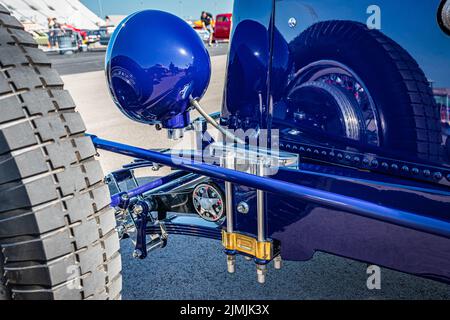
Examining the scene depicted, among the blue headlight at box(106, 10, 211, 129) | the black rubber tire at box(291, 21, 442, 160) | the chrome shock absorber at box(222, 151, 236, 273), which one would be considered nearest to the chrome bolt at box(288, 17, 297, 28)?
the black rubber tire at box(291, 21, 442, 160)

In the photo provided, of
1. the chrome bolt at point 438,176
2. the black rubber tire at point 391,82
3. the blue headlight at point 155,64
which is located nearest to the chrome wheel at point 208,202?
the blue headlight at point 155,64

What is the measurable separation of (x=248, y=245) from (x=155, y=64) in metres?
0.83

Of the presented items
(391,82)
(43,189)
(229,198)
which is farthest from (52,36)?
(391,82)

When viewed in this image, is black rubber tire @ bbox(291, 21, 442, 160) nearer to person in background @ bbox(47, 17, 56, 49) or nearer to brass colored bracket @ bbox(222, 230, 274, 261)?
brass colored bracket @ bbox(222, 230, 274, 261)

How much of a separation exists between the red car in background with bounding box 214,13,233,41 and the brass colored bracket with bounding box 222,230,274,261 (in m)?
27.4

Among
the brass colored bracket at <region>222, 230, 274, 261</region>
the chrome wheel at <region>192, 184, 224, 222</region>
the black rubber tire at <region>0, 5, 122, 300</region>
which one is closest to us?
the black rubber tire at <region>0, 5, 122, 300</region>

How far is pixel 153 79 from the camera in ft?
5.51

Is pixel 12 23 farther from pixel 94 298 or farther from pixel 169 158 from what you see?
pixel 94 298

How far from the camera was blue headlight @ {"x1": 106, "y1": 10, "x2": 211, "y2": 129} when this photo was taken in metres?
1.67

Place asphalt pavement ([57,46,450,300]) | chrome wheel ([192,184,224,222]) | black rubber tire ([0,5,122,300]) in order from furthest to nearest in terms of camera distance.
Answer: asphalt pavement ([57,46,450,300]) → chrome wheel ([192,184,224,222]) → black rubber tire ([0,5,122,300])

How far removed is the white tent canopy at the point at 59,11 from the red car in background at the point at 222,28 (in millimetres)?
17406

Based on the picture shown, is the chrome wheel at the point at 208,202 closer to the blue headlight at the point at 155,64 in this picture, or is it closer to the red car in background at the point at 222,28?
the blue headlight at the point at 155,64

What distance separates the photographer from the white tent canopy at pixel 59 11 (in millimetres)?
43156
